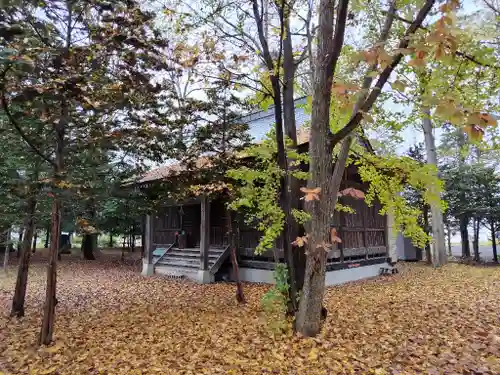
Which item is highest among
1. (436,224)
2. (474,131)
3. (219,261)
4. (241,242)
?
(474,131)

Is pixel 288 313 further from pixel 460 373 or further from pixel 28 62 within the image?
pixel 28 62

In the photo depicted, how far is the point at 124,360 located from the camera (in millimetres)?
4457

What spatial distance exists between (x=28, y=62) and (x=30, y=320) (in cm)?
571

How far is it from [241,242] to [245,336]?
5.83 meters

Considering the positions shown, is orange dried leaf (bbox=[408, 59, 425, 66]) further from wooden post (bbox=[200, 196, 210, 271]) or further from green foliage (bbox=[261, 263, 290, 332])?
wooden post (bbox=[200, 196, 210, 271])

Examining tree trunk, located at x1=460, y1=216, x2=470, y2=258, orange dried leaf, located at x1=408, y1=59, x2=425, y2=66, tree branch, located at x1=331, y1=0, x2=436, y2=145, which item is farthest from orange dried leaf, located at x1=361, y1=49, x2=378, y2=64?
tree trunk, located at x1=460, y1=216, x2=470, y2=258

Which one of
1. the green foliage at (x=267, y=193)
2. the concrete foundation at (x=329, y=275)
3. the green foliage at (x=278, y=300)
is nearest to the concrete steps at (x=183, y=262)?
the concrete foundation at (x=329, y=275)

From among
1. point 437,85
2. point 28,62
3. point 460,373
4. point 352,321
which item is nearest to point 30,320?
point 28,62

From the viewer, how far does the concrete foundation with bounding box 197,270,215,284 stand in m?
10.6

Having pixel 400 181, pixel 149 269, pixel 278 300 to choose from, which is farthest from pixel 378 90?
pixel 149 269

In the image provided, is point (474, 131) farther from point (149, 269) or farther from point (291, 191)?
point (149, 269)

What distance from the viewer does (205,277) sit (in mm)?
10586

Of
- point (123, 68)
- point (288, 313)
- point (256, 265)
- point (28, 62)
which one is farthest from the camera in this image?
point (256, 265)

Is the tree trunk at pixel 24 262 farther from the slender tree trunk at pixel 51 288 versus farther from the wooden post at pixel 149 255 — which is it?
the wooden post at pixel 149 255
